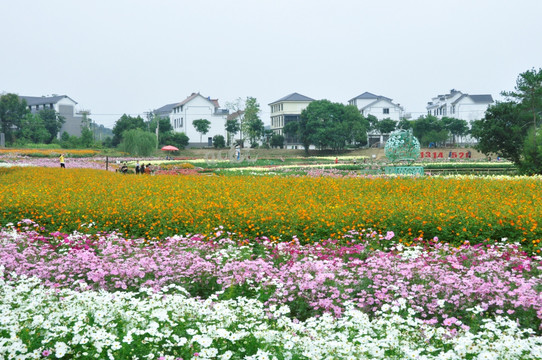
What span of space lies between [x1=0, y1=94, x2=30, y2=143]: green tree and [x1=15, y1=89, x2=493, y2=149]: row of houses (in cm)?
1342

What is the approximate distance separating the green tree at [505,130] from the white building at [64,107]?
2270 inches

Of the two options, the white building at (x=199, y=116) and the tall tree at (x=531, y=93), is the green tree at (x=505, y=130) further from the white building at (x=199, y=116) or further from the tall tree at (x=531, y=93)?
the white building at (x=199, y=116)

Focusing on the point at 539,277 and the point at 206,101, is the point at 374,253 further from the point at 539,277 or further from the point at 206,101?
the point at 206,101

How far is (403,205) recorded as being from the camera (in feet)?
28.0

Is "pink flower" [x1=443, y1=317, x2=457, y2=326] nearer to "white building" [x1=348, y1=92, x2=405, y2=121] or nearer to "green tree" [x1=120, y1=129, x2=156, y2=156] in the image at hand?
"green tree" [x1=120, y1=129, x2=156, y2=156]

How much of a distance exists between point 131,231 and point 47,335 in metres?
4.77

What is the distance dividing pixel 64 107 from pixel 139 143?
3304 centimetres

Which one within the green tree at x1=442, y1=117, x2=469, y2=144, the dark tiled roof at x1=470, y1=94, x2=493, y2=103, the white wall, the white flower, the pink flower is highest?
the dark tiled roof at x1=470, y1=94, x2=493, y2=103

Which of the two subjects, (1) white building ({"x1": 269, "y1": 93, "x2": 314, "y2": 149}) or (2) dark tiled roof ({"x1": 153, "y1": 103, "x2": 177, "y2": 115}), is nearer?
(1) white building ({"x1": 269, "y1": 93, "x2": 314, "y2": 149})

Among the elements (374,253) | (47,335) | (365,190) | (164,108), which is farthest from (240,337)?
(164,108)

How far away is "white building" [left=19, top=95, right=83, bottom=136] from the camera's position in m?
69.6

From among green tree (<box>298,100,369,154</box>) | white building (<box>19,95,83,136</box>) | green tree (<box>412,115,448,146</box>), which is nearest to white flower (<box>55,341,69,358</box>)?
green tree (<box>298,100,369,154</box>)

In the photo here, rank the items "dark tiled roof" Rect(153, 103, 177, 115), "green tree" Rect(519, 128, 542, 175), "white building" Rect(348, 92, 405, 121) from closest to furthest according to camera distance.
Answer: "green tree" Rect(519, 128, 542, 175)
"white building" Rect(348, 92, 405, 121)
"dark tiled roof" Rect(153, 103, 177, 115)

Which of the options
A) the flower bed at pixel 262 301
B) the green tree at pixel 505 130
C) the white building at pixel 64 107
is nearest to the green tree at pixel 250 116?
the white building at pixel 64 107
